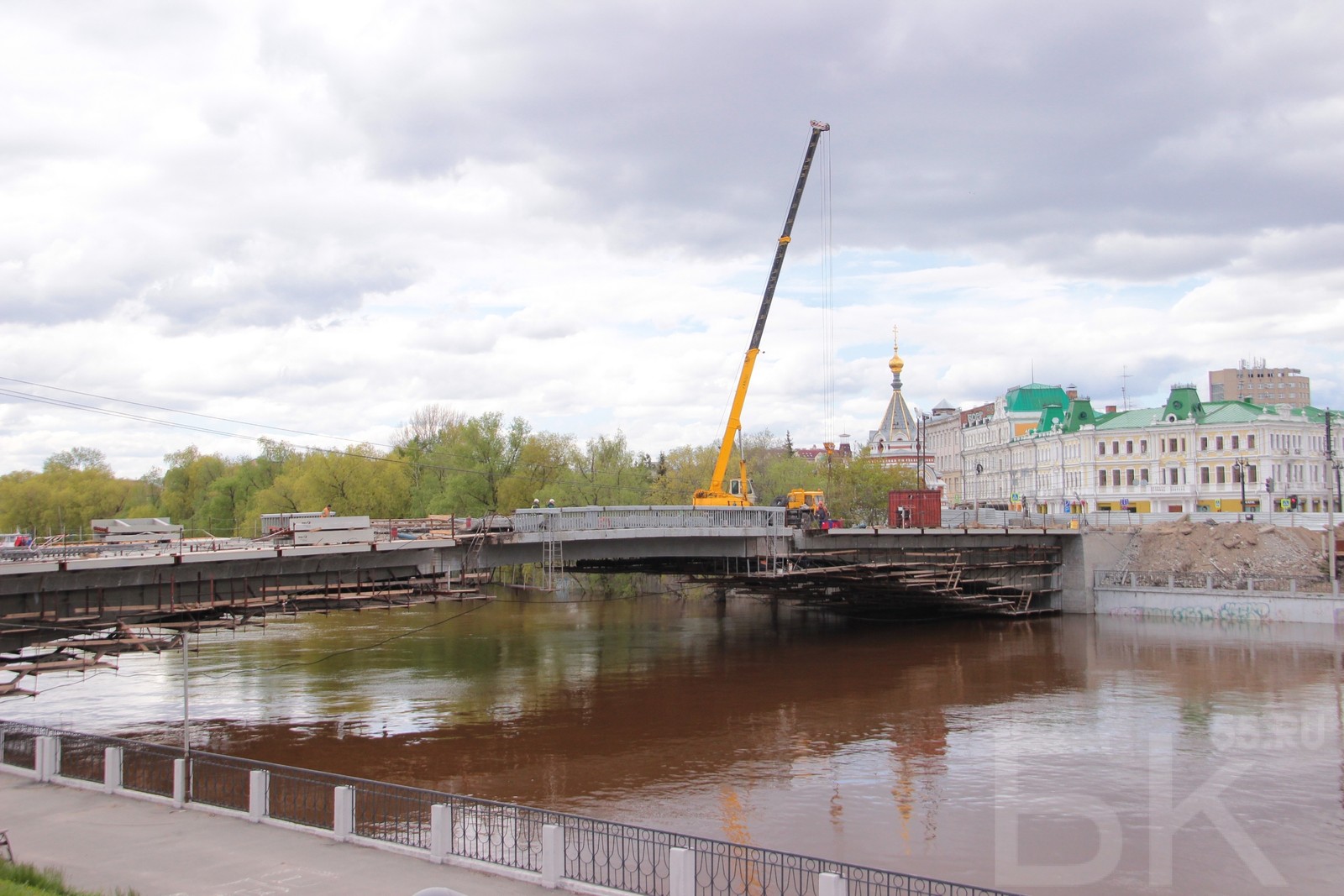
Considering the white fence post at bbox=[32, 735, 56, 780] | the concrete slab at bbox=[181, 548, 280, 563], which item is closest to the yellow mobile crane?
the concrete slab at bbox=[181, 548, 280, 563]

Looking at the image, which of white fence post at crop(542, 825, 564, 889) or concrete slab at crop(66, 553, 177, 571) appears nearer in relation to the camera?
white fence post at crop(542, 825, 564, 889)

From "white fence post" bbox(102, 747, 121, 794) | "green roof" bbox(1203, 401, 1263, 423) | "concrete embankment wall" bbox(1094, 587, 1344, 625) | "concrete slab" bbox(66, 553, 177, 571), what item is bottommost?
"concrete embankment wall" bbox(1094, 587, 1344, 625)

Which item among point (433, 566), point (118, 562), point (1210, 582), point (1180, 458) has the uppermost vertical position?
point (1180, 458)

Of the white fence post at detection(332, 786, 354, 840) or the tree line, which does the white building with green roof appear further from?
the white fence post at detection(332, 786, 354, 840)

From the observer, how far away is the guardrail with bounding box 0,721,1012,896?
1691 centimetres

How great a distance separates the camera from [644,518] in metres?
48.2

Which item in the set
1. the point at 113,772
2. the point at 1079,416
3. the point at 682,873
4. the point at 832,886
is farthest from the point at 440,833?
the point at 1079,416

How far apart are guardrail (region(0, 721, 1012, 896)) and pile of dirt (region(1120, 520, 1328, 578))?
60.4 m

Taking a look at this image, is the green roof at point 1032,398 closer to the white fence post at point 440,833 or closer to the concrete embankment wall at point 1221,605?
the concrete embankment wall at point 1221,605

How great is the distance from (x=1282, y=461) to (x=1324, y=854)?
9314cm

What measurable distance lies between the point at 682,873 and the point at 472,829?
8.66 meters

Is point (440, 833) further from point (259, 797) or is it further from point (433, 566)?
point (433, 566)

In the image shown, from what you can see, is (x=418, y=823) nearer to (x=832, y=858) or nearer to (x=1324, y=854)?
(x=832, y=858)

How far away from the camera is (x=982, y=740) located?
111 ft
